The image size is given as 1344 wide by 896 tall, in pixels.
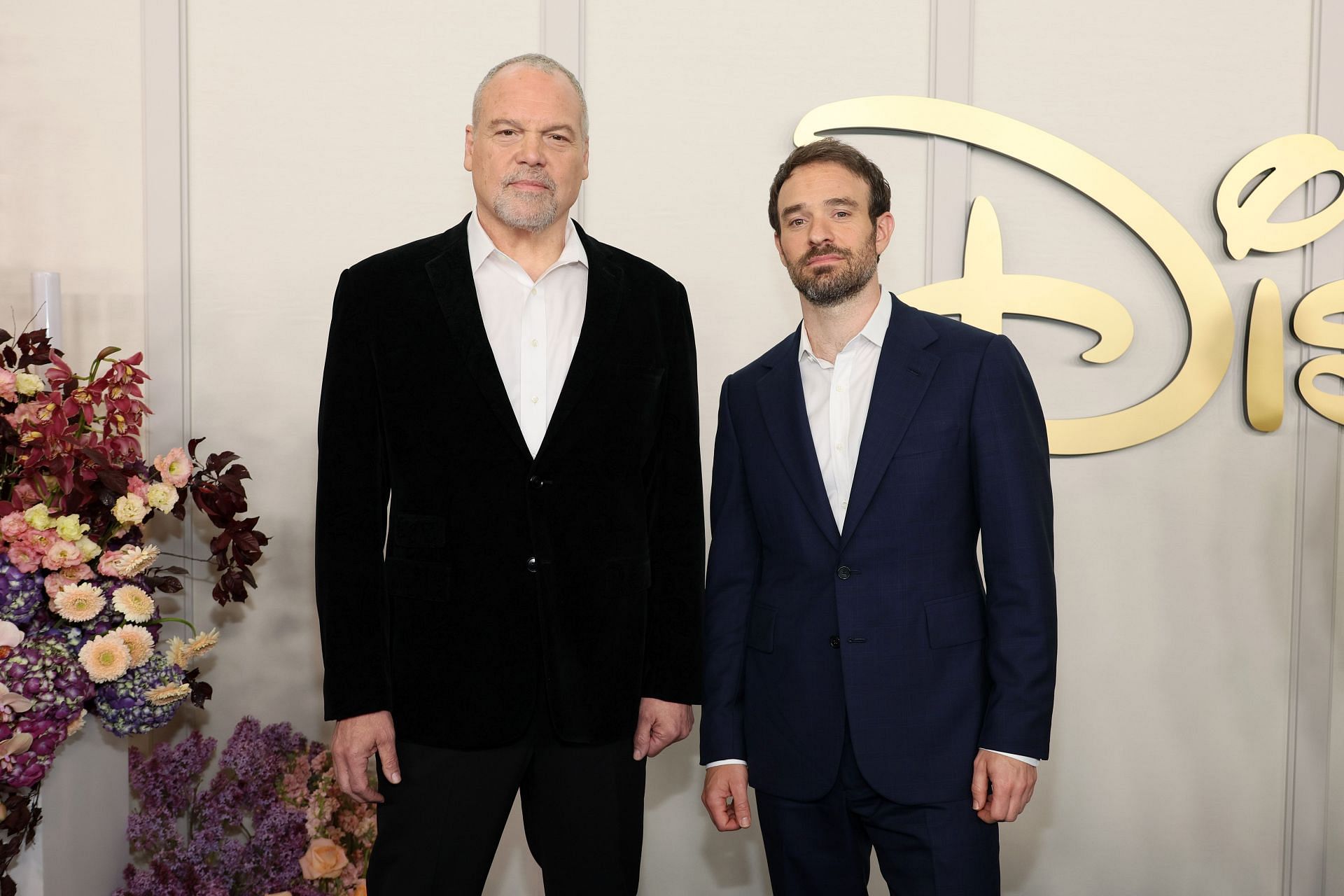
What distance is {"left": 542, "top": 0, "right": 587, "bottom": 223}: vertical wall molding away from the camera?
2.72 meters

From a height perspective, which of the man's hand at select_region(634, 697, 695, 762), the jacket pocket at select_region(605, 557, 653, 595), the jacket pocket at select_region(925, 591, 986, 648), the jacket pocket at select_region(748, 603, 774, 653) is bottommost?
the man's hand at select_region(634, 697, 695, 762)

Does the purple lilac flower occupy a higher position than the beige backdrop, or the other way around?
the beige backdrop

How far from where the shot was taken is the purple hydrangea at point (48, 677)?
186 cm

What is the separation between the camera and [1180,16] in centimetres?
281

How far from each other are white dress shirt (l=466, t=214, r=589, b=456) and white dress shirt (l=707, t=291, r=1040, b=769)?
453 millimetres

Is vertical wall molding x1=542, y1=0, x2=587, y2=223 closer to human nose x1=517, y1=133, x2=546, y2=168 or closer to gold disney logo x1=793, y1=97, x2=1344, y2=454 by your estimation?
gold disney logo x1=793, y1=97, x2=1344, y2=454

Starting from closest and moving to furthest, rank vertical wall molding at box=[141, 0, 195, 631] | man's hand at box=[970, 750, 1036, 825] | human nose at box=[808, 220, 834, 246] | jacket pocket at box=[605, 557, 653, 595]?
man's hand at box=[970, 750, 1036, 825], jacket pocket at box=[605, 557, 653, 595], human nose at box=[808, 220, 834, 246], vertical wall molding at box=[141, 0, 195, 631]

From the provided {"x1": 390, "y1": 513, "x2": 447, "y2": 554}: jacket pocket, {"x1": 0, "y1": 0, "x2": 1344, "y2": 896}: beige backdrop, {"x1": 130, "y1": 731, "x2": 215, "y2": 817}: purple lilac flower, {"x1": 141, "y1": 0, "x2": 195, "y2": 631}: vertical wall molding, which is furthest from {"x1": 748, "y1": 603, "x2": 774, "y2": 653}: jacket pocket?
{"x1": 141, "y1": 0, "x2": 195, "y2": 631}: vertical wall molding

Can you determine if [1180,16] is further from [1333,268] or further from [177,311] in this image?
[177,311]

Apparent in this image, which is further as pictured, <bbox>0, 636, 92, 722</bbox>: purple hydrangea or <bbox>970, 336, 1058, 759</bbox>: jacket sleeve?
<bbox>0, 636, 92, 722</bbox>: purple hydrangea

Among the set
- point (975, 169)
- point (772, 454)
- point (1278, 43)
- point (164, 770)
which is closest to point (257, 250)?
point (164, 770)

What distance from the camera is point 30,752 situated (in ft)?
6.16

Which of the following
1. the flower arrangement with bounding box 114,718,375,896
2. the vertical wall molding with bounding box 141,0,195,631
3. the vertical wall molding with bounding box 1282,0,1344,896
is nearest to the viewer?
the flower arrangement with bounding box 114,718,375,896

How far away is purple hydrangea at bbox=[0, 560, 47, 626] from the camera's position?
1.88 m
